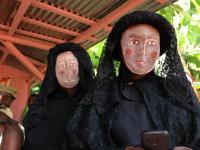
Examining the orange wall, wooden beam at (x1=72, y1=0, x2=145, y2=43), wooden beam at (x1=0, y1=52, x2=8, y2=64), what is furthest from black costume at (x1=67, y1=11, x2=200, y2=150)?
the orange wall

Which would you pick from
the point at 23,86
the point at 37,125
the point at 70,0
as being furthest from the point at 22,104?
the point at 37,125

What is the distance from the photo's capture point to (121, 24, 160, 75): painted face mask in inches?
84.4

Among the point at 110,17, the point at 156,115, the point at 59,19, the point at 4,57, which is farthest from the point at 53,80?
the point at 4,57

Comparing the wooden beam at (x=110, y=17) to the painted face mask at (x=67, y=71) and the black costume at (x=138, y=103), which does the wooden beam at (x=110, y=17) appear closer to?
the painted face mask at (x=67, y=71)

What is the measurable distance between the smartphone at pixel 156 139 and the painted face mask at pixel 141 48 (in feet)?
1.84

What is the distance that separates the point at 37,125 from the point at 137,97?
0.92 meters

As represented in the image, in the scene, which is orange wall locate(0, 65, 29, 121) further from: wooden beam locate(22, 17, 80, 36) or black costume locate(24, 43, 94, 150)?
black costume locate(24, 43, 94, 150)

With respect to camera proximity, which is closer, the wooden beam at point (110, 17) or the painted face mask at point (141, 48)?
the painted face mask at point (141, 48)

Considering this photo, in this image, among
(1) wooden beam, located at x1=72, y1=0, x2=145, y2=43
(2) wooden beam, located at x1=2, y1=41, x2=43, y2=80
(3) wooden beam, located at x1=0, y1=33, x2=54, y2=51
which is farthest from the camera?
(2) wooden beam, located at x1=2, y1=41, x2=43, y2=80

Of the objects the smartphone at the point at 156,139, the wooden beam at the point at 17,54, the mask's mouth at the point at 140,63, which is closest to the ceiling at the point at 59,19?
the wooden beam at the point at 17,54

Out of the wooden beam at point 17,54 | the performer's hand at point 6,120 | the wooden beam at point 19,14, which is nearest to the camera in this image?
the performer's hand at point 6,120

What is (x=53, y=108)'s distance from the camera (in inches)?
111

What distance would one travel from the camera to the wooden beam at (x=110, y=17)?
13.2 feet

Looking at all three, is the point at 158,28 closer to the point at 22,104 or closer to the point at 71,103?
the point at 71,103
